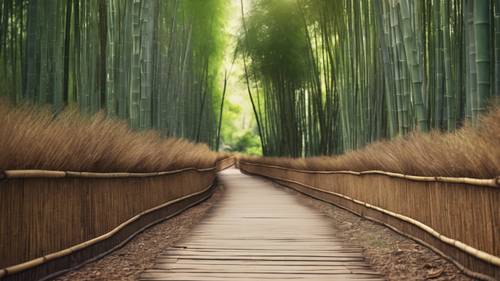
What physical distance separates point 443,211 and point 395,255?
56 cm

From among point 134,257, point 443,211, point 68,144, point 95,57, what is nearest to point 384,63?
point 443,211

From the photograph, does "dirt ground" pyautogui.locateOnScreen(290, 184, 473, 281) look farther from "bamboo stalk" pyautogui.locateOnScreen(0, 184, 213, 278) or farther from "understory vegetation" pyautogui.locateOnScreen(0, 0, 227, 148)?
"understory vegetation" pyautogui.locateOnScreen(0, 0, 227, 148)

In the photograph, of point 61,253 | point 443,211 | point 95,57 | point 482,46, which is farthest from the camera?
point 95,57

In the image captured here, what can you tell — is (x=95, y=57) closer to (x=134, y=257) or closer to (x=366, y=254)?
(x=134, y=257)

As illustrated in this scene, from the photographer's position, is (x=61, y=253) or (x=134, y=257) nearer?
(x=61, y=253)

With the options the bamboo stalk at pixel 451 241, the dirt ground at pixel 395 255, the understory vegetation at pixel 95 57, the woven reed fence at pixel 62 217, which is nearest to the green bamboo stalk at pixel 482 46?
the bamboo stalk at pixel 451 241

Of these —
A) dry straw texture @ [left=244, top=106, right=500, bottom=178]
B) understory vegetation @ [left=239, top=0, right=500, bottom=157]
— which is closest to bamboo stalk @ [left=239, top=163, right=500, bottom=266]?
dry straw texture @ [left=244, top=106, right=500, bottom=178]

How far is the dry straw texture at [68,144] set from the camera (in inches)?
93.7

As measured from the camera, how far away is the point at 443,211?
10.8 ft

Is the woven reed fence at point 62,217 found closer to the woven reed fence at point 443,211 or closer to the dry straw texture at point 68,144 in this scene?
the dry straw texture at point 68,144

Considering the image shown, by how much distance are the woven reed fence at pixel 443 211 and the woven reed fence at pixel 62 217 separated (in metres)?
1.98

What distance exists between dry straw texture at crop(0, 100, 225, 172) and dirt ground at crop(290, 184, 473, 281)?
1771 mm

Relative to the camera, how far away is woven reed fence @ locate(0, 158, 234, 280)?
235 cm

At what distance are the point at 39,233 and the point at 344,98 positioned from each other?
5.38 meters
